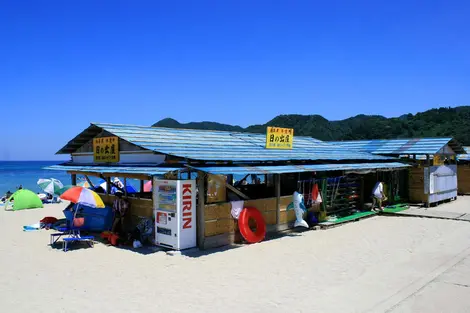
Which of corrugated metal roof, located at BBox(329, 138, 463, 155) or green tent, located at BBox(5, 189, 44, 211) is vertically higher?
corrugated metal roof, located at BBox(329, 138, 463, 155)

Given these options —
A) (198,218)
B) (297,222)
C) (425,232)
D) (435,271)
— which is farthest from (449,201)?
(198,218)

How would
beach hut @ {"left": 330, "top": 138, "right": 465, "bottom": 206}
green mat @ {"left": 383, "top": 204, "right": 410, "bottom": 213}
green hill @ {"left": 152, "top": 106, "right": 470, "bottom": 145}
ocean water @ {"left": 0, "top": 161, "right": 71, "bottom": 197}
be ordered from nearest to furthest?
1. green mat @ {"left": 383, "top": 204, "right": 410, "bottom": 213}
2. beach hut @ {"left": 330, "top": 138, "right": 465, "bottom": 206}
3. ocean water @ {"left": 0, "top": 161, "right": 71, "bottom": 197}
4. green hill @ {"left": 152, "top": 106, "right": 470, "bottom": 145}

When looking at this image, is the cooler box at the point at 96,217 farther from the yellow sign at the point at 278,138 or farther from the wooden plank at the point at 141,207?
the yellow sign at the point at 278,138

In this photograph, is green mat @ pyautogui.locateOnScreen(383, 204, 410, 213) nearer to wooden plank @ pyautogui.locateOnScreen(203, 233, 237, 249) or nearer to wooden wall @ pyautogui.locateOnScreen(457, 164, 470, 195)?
wooden plank @ pyautogui.locateOnScreen(203, 233, 237, 249)

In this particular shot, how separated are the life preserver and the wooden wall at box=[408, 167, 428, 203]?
11.6 metres

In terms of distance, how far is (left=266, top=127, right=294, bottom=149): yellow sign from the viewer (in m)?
14.4

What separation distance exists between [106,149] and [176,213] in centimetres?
430

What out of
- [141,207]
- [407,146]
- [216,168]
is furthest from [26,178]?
[216,168]

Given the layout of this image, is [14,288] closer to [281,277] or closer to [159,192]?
[159,192]

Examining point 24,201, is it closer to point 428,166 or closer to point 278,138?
point 278,138

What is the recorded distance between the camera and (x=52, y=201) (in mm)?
23906

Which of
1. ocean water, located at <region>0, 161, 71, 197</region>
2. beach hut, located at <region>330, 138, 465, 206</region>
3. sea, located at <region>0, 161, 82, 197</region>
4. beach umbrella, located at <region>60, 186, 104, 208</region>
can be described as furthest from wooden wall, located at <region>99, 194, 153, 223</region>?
ocean water, located at <region>0, 161, 71, 197</region>

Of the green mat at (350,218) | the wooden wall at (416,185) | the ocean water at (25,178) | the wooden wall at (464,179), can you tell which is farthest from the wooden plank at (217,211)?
the ocean water at (25,178)

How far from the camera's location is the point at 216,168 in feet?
34.8
